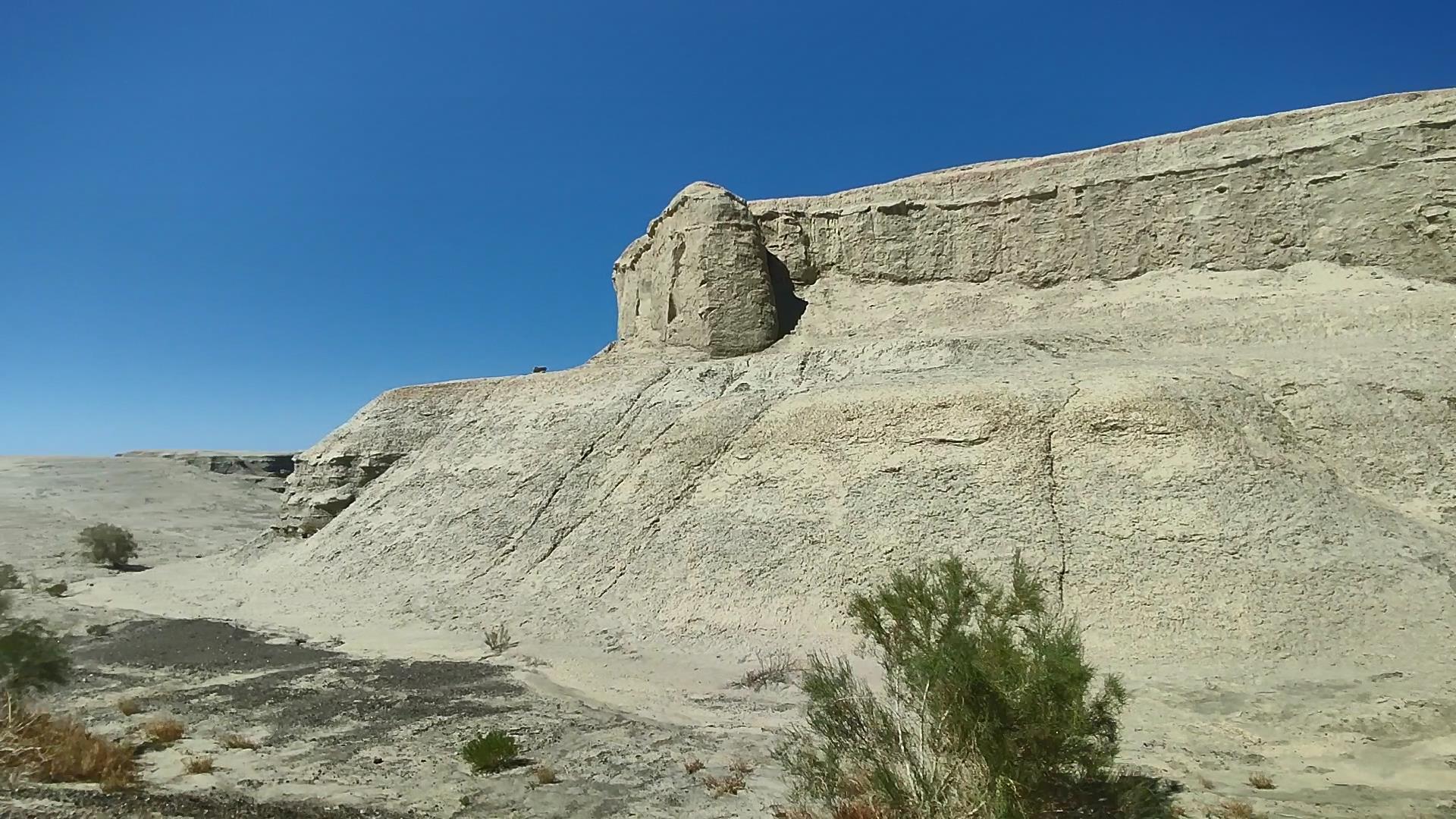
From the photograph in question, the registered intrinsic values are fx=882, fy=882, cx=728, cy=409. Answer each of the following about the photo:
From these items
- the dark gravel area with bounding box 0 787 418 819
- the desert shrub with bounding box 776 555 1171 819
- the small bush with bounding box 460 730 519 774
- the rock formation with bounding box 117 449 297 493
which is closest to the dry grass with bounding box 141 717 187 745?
the dark gravel area with bounding box 0 787 418 819

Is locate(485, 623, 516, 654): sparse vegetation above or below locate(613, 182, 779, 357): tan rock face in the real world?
below

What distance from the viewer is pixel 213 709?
11258mm

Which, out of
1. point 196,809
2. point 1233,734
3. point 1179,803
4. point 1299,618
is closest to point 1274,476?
point 1299,618

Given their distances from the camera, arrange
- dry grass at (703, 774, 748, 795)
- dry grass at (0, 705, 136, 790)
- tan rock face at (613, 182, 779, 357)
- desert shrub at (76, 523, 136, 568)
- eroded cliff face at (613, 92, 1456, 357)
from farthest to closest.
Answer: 1. desert shrub at (76, 523, 136, 568)
2. tan rock face at (613, 182, 779, 357)
3. eroded cliff face at (613, 92, 1456, 357)
4. dry grass at (703, 774, 748, 795)
5. dry grass at (0, 705, 136, 790)

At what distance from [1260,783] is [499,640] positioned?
11085mm

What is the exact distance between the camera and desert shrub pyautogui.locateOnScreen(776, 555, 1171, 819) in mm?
6172

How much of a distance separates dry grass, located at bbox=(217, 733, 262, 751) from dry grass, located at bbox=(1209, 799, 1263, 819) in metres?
9.28

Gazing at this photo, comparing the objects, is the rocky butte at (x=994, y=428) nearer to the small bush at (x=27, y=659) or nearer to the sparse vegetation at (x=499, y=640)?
the sparse vegetation at (x=499, y=640)

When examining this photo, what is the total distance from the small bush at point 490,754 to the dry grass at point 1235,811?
6237mm

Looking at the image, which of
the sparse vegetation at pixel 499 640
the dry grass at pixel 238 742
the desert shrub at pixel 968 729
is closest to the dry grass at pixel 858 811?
the desert shrub at pixel 968 729

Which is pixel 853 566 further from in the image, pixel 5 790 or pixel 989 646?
pixel 5 790

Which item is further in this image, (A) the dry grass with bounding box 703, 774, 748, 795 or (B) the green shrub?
(B) the green shrub

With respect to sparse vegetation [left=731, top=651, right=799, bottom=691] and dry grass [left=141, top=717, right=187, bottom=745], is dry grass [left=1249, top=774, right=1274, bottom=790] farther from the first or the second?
dry grass [left=141, top=717, right=187, bottom=745]

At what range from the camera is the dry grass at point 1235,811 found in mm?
6703
